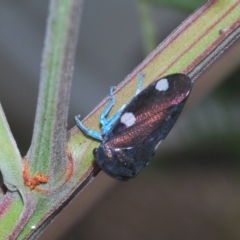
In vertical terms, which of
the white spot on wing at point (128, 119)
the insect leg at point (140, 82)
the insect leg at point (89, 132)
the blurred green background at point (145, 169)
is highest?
the insect leg at point (140, 82)

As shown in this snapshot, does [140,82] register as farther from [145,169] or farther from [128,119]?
[145,169]

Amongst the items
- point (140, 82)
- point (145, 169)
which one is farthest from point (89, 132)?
point (145, 169)

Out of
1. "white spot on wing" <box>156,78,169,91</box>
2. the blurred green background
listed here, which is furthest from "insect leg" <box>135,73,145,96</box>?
the blurred green background

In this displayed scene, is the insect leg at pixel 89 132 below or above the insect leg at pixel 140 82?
below

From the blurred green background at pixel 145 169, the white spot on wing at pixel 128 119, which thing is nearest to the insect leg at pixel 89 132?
the white spot on wing at pixel 128 119

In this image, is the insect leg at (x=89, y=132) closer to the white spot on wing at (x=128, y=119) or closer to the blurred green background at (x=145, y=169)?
the white spot on wing at (x=128, y=119)

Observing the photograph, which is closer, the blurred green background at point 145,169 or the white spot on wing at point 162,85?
the white spot on wing at point 162,85

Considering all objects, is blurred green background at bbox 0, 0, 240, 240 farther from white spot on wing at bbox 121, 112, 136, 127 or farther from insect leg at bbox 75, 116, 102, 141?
insect leg at bbox 75, 116, 102, 141
